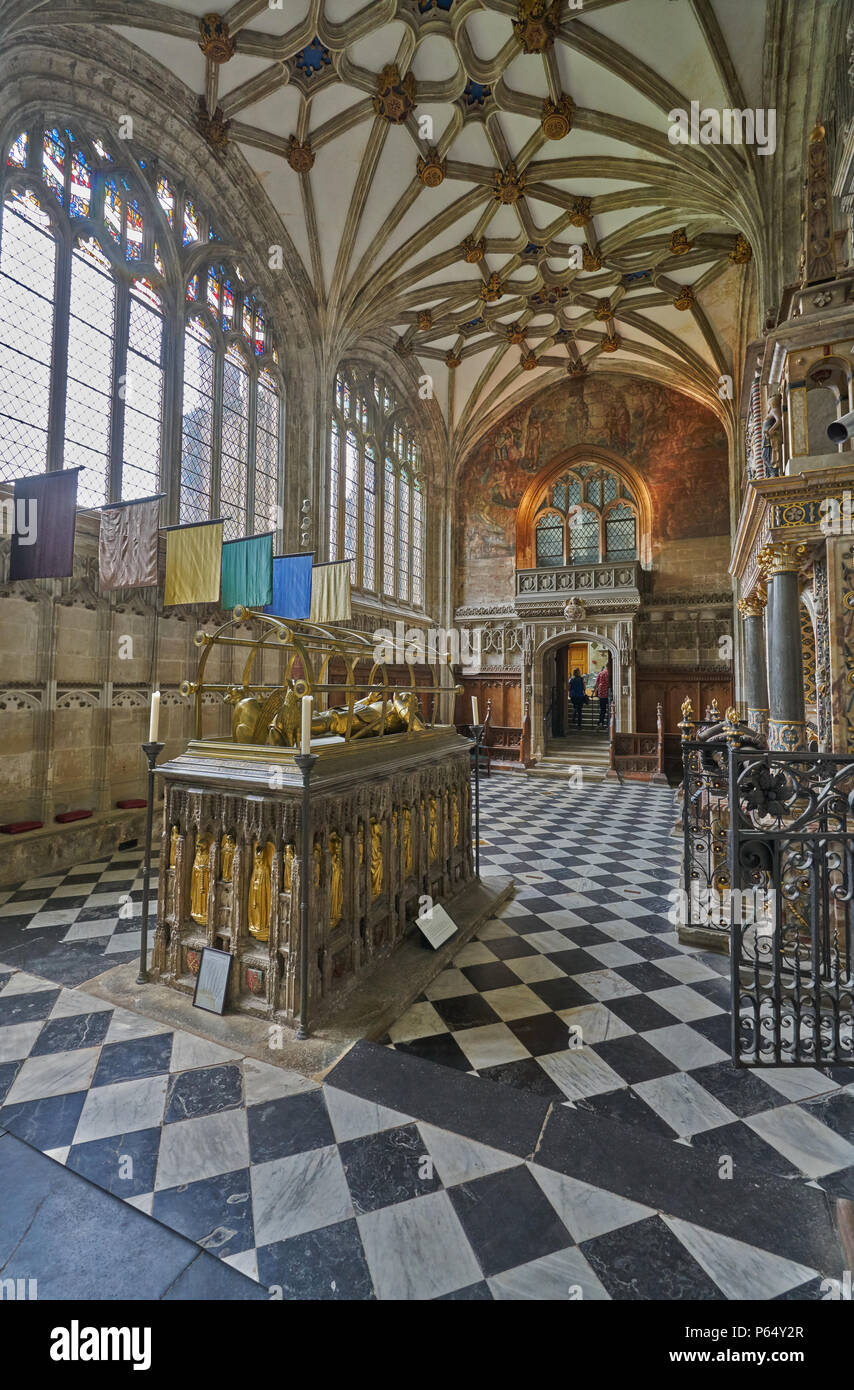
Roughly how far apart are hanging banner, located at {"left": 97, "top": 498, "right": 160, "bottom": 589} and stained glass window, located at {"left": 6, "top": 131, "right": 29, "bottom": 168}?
4008mm

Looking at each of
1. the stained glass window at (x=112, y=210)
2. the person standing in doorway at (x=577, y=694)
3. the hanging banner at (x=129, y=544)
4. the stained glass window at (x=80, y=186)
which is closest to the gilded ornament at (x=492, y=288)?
the stained glass window at (x=112, y=210)

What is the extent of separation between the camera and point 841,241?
17.5 feet

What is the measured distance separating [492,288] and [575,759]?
11099 millimetres

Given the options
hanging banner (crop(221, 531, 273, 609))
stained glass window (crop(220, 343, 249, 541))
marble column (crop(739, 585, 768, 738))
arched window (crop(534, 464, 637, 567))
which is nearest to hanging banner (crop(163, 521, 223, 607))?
hanging banner (crop(221, 531, 273, 609))

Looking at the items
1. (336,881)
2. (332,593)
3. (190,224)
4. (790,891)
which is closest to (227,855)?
(336,881)

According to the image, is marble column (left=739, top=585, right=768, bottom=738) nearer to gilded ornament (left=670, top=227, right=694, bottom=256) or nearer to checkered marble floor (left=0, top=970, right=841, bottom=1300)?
checkered marble floor (left=0, top=970, right=841, bottom=1300)

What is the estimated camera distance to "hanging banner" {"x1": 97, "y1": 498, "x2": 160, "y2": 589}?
633cm

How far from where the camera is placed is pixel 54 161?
683 cm

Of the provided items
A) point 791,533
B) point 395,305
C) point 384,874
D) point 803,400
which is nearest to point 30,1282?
point 384,874

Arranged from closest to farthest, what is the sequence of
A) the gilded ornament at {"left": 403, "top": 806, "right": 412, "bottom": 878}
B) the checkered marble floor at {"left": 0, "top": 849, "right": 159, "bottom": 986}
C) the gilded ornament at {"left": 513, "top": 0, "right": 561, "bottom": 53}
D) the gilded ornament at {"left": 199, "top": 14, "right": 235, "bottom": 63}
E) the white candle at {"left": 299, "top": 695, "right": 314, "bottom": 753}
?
the white candle at {"left": 299, "top": 695, "right": 314, "bottom": 753}
the checkered marble floor at {"left": 0, "top": 849, "right": 159, "bottom": 986}
the gilded ornament at {"left": 403, "top": 806, "right": 412, "bottom": 878}
the gilded ornament at {"left": 199, "top": 14, "right": 235, "bottom": 63}
the gilded ornament at {"left": 513, "top": 0, "right": 561, "bottom": 53}

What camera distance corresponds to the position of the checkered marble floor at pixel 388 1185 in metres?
1.66

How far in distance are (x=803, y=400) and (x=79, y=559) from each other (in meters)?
7.49

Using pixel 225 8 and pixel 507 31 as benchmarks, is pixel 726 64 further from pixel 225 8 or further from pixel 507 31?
pixel 225 8

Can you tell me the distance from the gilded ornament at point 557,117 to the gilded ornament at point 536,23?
90cm
